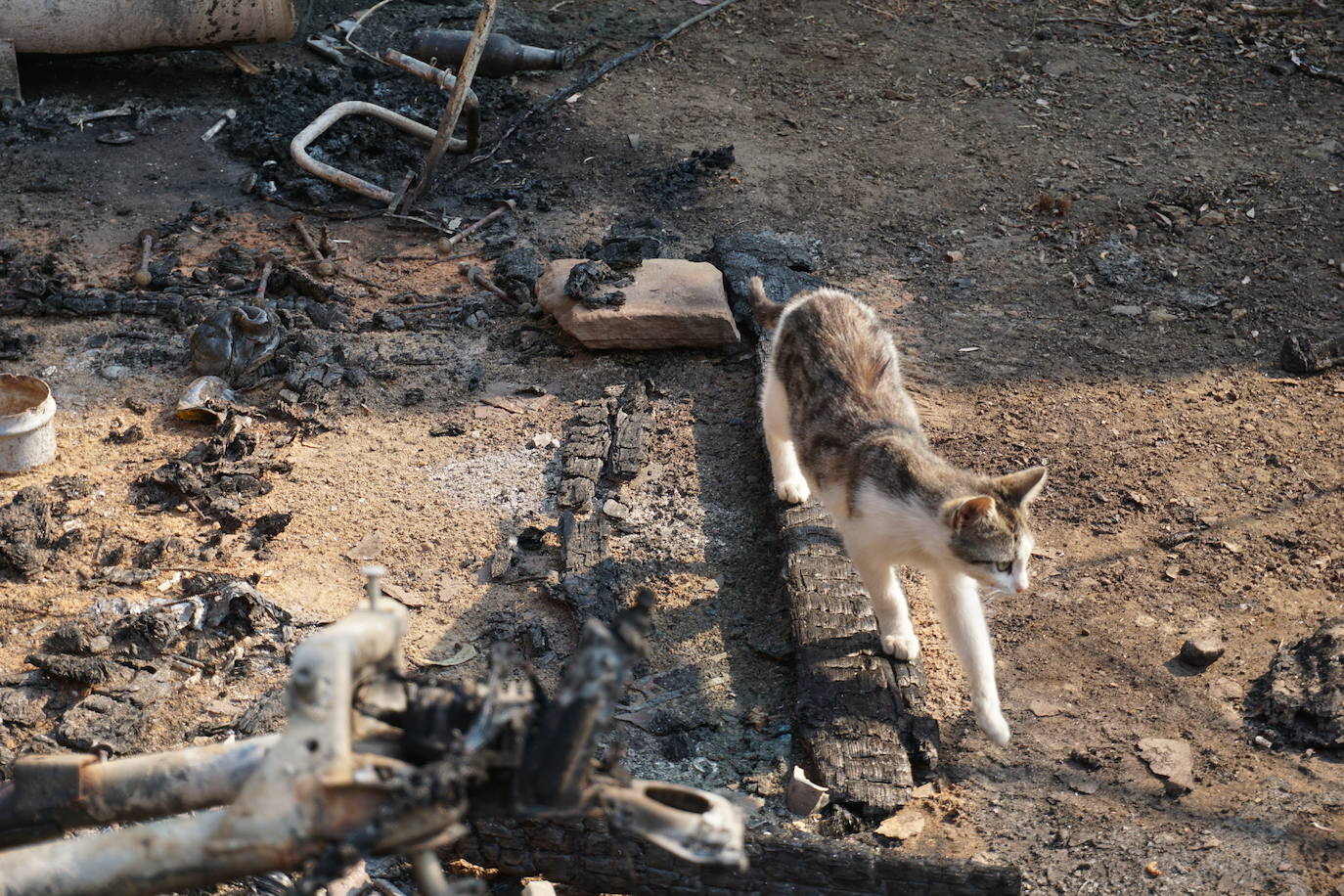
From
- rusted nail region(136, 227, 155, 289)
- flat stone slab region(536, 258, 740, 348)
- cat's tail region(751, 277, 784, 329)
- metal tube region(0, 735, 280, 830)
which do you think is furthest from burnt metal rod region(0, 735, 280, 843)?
rusted nail region(136, 227, 155, 289)

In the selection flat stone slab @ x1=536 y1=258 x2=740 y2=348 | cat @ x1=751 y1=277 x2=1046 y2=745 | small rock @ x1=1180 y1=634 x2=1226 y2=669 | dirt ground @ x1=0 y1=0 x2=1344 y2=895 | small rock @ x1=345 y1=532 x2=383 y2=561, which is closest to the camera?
cat @ x1=751 y1=277 x2=1046 y2=745

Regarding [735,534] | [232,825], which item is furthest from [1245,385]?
[232,825]

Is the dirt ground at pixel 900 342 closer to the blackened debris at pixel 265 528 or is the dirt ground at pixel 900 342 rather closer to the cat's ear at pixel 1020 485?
the blackened debris at pixel 265 528

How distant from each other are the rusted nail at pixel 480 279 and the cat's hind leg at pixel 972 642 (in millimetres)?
4073

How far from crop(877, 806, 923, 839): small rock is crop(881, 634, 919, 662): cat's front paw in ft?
2.41

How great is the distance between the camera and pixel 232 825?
2072 millimetres

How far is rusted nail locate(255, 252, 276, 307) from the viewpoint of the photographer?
756 centimetres

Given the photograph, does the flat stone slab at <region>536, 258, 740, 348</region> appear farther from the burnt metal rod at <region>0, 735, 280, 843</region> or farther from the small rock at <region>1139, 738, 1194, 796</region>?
the burnt metal rod at <region>0, 735, 280, 843</region>

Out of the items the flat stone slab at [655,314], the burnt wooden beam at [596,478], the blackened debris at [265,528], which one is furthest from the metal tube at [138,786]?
the flat stone slab at [655,314]

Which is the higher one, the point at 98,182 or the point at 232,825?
the point at 232,825

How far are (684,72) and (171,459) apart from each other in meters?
6.59

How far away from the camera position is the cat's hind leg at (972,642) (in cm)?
459

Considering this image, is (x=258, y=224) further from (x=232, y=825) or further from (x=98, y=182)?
(x=232, y=825)

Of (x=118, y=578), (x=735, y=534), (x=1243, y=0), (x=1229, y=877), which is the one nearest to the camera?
(x=1229, y=877)
